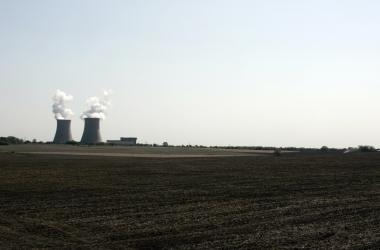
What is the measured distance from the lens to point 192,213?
13.3 meters

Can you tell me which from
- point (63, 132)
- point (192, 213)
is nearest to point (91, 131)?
point (63, 132)

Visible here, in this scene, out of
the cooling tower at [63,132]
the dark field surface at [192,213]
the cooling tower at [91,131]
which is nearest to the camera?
A: the dark field surface at [192,213]

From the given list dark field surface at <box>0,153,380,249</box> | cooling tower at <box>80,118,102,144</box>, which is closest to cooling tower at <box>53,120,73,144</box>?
cooling tower at <box>80,118,102,144</box>

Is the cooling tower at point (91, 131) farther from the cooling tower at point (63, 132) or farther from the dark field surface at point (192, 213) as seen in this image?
the dark field surface at point (192, 213)

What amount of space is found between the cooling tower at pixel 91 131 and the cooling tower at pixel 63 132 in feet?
14.7

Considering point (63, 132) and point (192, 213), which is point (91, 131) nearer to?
point (63, 132)

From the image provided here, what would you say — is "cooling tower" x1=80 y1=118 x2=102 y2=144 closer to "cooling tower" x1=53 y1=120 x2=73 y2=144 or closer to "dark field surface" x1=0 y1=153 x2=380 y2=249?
"cooling tower" x1=53 y1=120 x2=73 y2=144

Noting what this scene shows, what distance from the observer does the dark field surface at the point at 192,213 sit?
10156mm

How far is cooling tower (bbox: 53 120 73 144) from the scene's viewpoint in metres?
89.9

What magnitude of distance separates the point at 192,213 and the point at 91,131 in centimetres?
7374

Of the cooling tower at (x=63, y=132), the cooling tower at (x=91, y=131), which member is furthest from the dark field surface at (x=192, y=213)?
the cooling tower at (x=63, y=132)

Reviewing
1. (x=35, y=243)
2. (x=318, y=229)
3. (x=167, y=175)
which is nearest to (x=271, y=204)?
(x=318, y=229)

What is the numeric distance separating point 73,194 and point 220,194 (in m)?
4.42

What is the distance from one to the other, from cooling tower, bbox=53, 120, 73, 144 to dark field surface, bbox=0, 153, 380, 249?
68398mm
